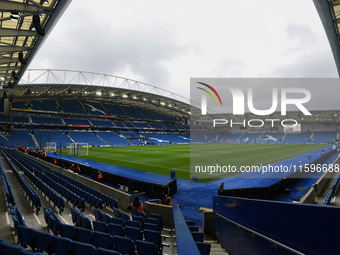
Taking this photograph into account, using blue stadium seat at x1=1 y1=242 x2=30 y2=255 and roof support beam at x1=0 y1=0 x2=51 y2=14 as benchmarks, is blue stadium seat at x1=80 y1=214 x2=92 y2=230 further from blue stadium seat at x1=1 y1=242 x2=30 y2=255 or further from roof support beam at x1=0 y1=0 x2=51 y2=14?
roof support beam at x1=0 y1=0 x2=51 y2=14

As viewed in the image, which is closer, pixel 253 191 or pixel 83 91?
pixel 253 191

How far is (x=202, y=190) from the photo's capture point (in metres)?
13.7

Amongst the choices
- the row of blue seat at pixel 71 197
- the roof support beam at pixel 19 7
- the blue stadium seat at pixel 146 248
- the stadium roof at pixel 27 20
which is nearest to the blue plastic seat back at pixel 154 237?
the blue stadium seat at pixel 146 248

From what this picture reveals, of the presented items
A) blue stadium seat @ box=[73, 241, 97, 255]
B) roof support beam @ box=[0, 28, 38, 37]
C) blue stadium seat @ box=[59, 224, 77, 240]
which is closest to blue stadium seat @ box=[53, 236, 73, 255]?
blue stadium seat @ box=[73, 241, 97, 255]

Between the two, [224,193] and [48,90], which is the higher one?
[48,90]

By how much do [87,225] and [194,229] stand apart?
9.76ft

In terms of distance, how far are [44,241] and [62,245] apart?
0.71 metres

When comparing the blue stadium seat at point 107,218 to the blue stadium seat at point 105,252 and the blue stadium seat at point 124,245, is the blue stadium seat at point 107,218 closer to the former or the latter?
the blue stadium seat at point 124,245

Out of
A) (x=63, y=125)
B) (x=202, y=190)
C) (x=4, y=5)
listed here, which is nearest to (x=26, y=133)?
(x=63, y=125)

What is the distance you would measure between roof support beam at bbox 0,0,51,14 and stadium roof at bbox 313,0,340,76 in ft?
44.3

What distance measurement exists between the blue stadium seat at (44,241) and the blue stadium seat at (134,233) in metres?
1.63

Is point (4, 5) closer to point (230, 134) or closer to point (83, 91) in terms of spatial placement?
point (83, 91)

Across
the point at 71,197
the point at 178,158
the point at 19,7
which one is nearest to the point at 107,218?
the point at 71,197

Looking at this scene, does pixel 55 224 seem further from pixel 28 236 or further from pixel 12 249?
pixel 12 249
